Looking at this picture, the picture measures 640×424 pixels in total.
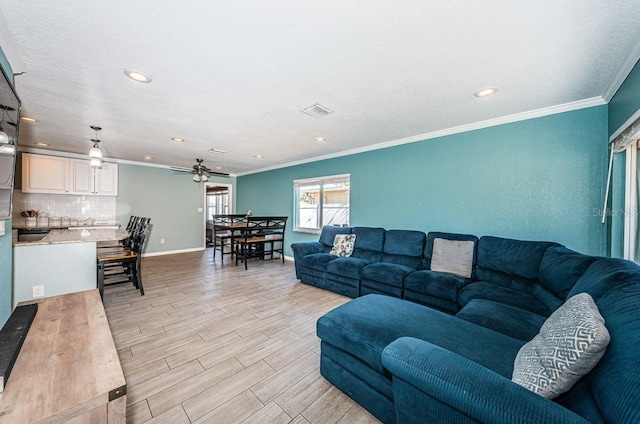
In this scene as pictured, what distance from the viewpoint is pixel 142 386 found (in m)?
1.74

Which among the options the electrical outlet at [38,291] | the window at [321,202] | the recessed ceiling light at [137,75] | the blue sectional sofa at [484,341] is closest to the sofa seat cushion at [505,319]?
the blue sectional sofa at [484,341]

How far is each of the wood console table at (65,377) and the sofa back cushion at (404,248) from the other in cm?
323

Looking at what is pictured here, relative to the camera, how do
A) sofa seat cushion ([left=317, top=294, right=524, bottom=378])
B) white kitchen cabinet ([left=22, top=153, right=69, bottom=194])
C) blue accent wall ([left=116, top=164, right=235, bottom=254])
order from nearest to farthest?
1. sofa seat cushion ([left=317, top=294, right=524, bottom=378])
2. white kitchen cabinet ([left=22, top=153, right=69, bottom=194])
3. blue accent wall ([left=116, top=164, right=235, bottom=254])

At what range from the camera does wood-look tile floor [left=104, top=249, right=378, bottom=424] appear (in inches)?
61.2

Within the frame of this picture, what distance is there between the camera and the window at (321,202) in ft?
16.5

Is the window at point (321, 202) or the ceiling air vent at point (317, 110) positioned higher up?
the ceiling air vent at point (317, 110)

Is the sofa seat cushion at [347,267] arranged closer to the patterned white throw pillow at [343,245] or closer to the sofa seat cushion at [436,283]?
the patterned white throw pillow at [343,245]

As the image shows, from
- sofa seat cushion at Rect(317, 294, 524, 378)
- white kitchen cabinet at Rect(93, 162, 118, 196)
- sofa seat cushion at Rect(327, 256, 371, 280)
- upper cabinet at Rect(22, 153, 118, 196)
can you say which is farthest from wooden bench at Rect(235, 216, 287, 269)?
sofa seat cushion at Rect(317, 294, 524, 378)

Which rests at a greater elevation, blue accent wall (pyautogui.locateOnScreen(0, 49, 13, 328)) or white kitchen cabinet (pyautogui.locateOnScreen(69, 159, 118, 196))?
white kitchen cabinet (pyautogui.locateOnScreen(69, 159, 118, 196))

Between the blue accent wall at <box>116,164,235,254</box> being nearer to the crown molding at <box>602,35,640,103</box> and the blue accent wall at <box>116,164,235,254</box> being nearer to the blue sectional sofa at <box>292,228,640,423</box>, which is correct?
the blue sectional sofa at <box>292,228,640,423</box>

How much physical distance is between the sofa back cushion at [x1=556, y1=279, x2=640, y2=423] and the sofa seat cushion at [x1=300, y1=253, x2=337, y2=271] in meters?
2.97

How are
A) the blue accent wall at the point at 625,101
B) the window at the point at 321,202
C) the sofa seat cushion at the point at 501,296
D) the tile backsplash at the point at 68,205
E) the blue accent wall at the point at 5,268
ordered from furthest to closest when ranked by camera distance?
1. the window at the point at 321,202
2. the tile backsplash at the point at 68,205
3. the sofa seat cushion at the point at 501,296
4. the blue accent wall at the point at 5,268
5. the blue accent wall at the point at 625,101

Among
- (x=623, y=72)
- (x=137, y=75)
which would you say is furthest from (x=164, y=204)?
(x=623, y=72)

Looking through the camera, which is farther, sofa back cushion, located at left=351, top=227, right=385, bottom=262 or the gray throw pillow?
sofa back cushion, located at left=351, top=227, right=385, bottom=262
